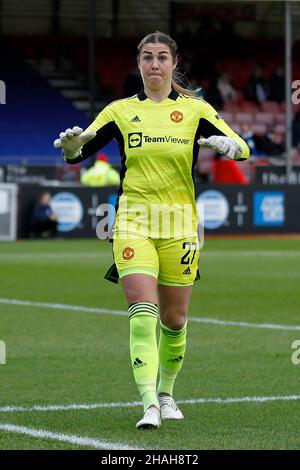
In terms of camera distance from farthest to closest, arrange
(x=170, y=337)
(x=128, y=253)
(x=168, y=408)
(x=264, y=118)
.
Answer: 1. (x=264, y=118)
2. (x=170, y=337)
3. (x=168, y=408)
4. (x=128, y=253)

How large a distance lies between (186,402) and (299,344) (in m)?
2.81

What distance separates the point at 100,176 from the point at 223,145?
73.4ft

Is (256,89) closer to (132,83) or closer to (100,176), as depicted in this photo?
(132,83)

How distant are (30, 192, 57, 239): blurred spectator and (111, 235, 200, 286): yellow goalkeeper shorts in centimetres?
1973

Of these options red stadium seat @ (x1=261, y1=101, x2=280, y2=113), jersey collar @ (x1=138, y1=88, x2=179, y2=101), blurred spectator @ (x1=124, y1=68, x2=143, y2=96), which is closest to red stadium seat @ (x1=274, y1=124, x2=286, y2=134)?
red stadium seat @ (x1=261, y1=101, x2=280, y2=113)

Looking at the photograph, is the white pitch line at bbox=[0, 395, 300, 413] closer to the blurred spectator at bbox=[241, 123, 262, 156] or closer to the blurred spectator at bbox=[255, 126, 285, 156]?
the blurred spectator at bbox=[241, 123, 262, 156]

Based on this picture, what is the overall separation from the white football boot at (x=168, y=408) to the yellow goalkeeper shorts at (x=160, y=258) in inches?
27.2

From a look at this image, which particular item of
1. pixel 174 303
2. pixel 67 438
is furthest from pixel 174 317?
pixel 67 438

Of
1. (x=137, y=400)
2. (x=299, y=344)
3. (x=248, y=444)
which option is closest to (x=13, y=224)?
(x=299, y=344)

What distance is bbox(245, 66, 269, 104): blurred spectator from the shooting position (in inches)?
1503

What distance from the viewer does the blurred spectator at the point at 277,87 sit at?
37.7m

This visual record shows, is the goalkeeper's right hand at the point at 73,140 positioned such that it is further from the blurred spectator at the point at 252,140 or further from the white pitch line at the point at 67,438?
the blurred spectator at the point at 252,140

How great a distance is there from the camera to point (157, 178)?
677 centimetres

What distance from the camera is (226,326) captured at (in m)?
11.7
